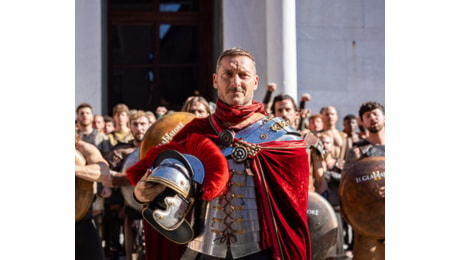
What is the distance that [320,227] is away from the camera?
19.2ft

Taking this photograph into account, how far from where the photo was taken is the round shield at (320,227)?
580 centimetres

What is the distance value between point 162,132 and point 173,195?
1.82 m

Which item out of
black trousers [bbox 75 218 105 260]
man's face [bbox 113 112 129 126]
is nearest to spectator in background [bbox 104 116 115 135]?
man's face [bbox 113 112 129 126]

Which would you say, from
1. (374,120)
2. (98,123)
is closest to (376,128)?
(374,120)

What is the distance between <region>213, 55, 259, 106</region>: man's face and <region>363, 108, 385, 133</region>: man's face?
254 cm

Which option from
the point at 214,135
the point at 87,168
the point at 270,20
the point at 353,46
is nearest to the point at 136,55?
the point at 270,20

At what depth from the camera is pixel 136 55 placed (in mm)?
12055

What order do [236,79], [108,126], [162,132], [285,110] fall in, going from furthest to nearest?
[108,126], [285,110], [162,132], [236,79]

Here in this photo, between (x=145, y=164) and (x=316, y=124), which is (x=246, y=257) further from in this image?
(x=316, y=124)

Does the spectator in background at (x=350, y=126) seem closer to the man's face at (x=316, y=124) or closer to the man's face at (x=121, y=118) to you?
the man's face at (x=316, y=124)

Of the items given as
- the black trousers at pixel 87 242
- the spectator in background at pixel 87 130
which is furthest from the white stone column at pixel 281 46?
the black trousers at pixel 87 242
